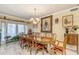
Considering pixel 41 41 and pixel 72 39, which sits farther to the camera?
pixel 41 41

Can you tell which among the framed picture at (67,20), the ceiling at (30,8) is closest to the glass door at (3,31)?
the ceiling at (30,8)

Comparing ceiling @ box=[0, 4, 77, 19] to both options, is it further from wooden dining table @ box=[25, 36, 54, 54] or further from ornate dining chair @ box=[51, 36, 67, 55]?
ornate dining chair @ box=[51, 36, 67, 55]

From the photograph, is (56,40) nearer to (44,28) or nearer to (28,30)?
(44,28)

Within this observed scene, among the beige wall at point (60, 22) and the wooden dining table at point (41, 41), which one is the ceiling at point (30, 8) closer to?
the beige wall at point (60, 22)

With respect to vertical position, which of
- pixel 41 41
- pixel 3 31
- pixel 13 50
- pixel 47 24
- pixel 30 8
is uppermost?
pixel 30 8

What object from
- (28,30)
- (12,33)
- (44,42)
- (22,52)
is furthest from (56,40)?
(12,33)

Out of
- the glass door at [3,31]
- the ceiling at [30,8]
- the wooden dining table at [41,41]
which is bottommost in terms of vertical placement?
the wooden dining table at [41,41]

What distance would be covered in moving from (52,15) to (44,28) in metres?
0.31

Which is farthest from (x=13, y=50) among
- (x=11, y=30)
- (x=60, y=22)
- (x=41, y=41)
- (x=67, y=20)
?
(x=67, y=20)

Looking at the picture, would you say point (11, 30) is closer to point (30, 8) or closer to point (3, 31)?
point (3, 31)

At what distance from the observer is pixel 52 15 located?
2.00 m

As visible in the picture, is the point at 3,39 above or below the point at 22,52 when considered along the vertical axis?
above

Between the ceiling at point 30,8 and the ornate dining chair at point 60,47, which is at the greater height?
the ceiling at point 30,8
